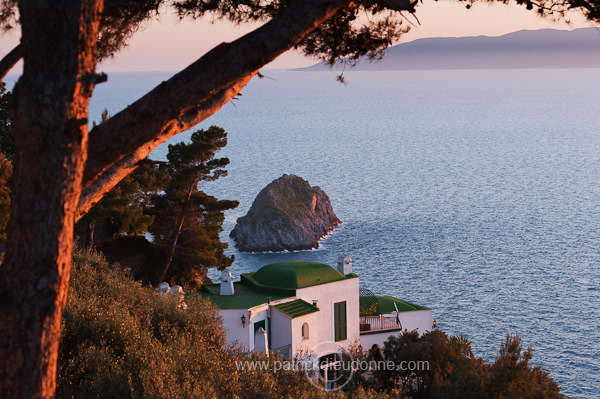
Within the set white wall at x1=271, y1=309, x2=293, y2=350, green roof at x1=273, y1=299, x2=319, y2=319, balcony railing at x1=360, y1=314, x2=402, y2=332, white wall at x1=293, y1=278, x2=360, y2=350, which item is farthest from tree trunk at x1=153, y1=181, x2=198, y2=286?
white wall at x1=271, y1=309, x2=293, y2=350

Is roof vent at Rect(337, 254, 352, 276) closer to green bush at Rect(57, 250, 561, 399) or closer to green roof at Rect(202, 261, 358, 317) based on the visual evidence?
green roof at Rect(202, 261, 358, 317)

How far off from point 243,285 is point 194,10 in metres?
17.9

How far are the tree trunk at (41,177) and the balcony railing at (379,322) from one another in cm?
2335

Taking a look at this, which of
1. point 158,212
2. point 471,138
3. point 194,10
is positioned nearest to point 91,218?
point 158,212

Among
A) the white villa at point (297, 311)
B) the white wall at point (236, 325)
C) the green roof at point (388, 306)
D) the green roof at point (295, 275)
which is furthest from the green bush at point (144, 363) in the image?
the green roof at point (388, 306)

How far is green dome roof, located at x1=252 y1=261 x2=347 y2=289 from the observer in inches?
992

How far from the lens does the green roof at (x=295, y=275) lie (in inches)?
992

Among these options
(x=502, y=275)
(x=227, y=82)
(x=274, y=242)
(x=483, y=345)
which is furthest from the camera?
(x=274, y=242)

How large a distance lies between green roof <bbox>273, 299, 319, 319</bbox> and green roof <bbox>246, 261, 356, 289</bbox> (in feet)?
2.15

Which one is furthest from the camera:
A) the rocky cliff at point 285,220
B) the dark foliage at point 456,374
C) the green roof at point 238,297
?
the rocky cliff at point 285,220

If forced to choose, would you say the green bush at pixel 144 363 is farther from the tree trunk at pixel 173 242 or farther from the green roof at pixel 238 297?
the tree trunk at pixel 173 242

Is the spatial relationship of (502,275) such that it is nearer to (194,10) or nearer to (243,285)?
(243,285)

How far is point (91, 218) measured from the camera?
2905 centimetres

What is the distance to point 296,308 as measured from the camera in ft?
78.9
